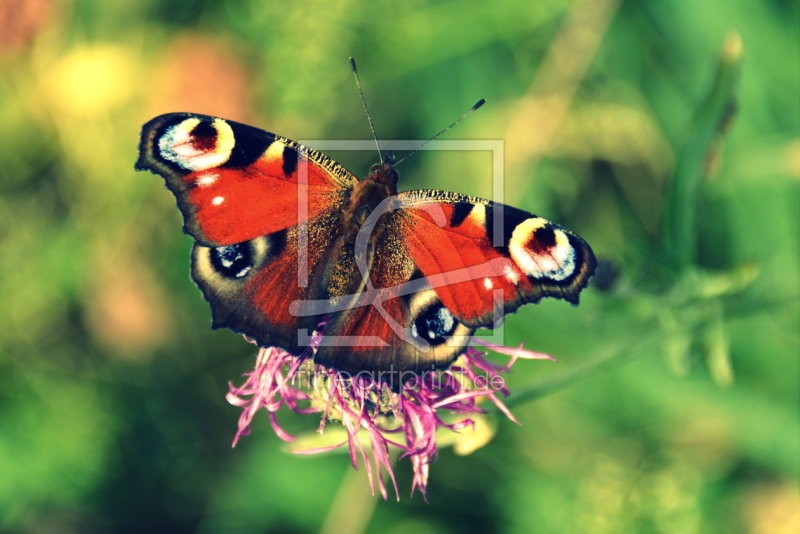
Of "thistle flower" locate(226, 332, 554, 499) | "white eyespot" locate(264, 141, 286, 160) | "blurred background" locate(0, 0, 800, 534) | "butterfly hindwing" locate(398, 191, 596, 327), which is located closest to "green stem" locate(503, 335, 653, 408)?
"thistle flower" locate(226, 332, 554, 499)

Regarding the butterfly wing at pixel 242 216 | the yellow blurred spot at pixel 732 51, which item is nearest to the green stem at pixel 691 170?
the yellow blurred spot at pixel 732 51

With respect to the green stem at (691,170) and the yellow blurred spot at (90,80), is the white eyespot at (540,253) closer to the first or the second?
the green stem at (691,170)

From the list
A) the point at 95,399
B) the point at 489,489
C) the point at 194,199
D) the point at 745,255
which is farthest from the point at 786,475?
the point at 95,399

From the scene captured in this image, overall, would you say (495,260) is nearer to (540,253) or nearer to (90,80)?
(540,253)

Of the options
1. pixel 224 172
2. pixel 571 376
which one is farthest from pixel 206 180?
pixel 571 376

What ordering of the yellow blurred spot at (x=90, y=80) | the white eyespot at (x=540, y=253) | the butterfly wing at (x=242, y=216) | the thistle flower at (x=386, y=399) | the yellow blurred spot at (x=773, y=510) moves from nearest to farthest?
the white eyespot at (x=540, y=253) < the butterfly wing at (x=242, y=216) < the thistle flower at (x=386, y=399) < the yellow blurred spot at (x=773, y=510) < the yellow blurred spot at (x=90, y=80)

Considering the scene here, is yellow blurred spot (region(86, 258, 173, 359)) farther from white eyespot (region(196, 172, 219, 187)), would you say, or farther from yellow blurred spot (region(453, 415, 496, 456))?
yellow blurred spot (region(453, 415, 496, 456))
